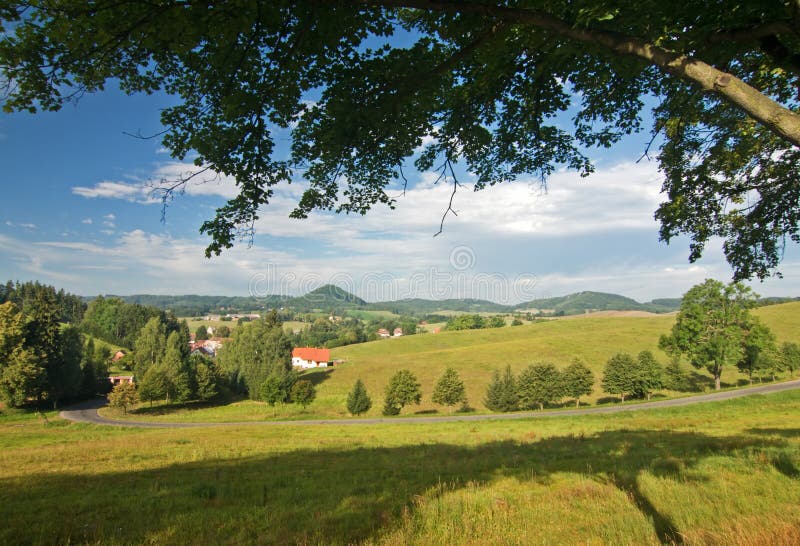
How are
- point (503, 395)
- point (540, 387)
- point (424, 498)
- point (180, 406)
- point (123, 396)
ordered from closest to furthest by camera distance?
point (424, 498) → point (503, 395) → point (540, 387) → point (123, 396) → point (180, 406)

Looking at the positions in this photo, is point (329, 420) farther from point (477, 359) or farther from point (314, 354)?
point (314, 354)

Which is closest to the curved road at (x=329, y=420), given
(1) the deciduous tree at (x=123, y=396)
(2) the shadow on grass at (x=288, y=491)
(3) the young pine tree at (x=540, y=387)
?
(1) the deciduous tree at (x=123, y=396)

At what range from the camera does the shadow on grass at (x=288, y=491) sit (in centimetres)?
523

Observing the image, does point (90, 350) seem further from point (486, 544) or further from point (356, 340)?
point (486, 544)

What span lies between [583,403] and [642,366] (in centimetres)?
875

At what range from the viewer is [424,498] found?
21.6 ft

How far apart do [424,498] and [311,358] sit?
10883 cm

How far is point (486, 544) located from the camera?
180 inches

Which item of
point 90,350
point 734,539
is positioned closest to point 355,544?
point 734,539

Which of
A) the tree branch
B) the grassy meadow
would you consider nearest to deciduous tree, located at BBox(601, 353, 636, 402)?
the grassy meadow

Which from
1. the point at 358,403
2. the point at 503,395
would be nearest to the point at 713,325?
the point at 503,395

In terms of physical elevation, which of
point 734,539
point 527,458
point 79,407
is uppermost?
point 734,539

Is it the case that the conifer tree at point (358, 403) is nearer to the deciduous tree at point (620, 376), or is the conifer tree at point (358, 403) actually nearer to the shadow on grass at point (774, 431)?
the deciduous tree at point (620, 376)

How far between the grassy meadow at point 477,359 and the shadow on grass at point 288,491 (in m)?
39.7
